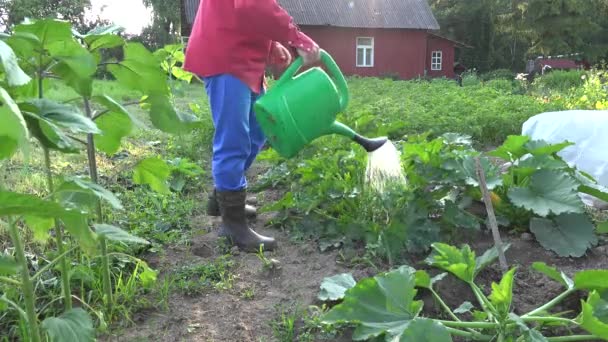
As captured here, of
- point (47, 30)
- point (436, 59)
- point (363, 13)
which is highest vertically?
point (363, 13)

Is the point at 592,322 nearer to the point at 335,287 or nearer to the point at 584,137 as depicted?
the point at 335,287

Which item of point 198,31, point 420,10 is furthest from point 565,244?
point 420,10

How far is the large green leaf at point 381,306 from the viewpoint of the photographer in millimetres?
1464

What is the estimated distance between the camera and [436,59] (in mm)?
28500

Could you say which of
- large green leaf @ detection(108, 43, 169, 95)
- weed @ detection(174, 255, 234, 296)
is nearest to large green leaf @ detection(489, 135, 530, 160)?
weed @ detection(174, 255, 234, 296)

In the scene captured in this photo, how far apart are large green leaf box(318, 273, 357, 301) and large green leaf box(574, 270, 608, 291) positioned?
0.63 meters

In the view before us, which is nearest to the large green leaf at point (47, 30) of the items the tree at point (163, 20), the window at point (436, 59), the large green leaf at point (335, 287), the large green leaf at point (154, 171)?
the large green leaf at point (154, 171)

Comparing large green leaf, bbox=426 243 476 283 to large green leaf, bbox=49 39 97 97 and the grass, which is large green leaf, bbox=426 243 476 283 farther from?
large green leaf, bbox=49 39 97 97

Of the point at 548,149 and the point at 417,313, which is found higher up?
the point at 548,149

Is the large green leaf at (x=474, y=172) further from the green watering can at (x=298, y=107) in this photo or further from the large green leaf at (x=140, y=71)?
the large green leaf at (x=140, y=71)

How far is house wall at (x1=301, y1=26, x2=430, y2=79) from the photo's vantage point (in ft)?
78.1

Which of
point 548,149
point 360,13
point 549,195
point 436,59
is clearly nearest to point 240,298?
point 549,195

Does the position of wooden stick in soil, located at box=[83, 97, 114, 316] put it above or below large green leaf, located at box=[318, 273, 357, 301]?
above

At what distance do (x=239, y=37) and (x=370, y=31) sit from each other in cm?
2258
